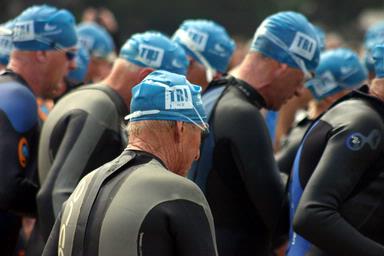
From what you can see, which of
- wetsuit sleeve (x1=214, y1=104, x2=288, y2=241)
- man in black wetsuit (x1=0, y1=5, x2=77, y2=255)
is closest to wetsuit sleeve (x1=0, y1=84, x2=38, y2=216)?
man in black wetsuit (x1=0, y1=5, x2=77, y2=255)

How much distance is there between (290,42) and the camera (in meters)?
6.79

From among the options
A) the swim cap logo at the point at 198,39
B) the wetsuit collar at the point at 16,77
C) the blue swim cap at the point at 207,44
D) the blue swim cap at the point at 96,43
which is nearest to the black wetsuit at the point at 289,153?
the blue swim cap at the point at 207,44

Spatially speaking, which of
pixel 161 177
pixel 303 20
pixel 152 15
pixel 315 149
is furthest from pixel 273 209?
pixel 152 15

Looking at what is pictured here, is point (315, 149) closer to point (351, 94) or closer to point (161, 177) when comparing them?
point (351, 94)

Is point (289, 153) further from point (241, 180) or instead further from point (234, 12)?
point (234, 12)

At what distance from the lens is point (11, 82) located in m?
6.87

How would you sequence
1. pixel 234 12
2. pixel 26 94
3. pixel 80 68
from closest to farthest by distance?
pixel 26 94, pixel 80 68, pixel 234 12

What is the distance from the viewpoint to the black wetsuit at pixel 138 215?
450 cm

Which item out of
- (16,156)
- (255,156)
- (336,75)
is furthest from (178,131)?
(336,75)

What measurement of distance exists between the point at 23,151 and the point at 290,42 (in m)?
1.90

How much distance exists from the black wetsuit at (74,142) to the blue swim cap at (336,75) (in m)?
2.08

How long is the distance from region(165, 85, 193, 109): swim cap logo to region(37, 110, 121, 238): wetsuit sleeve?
1457mm

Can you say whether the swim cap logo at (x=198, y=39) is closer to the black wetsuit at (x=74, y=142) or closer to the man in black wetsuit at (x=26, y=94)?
the man in black wetsuit at (x=26, y=94)

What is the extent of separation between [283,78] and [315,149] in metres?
1.03
